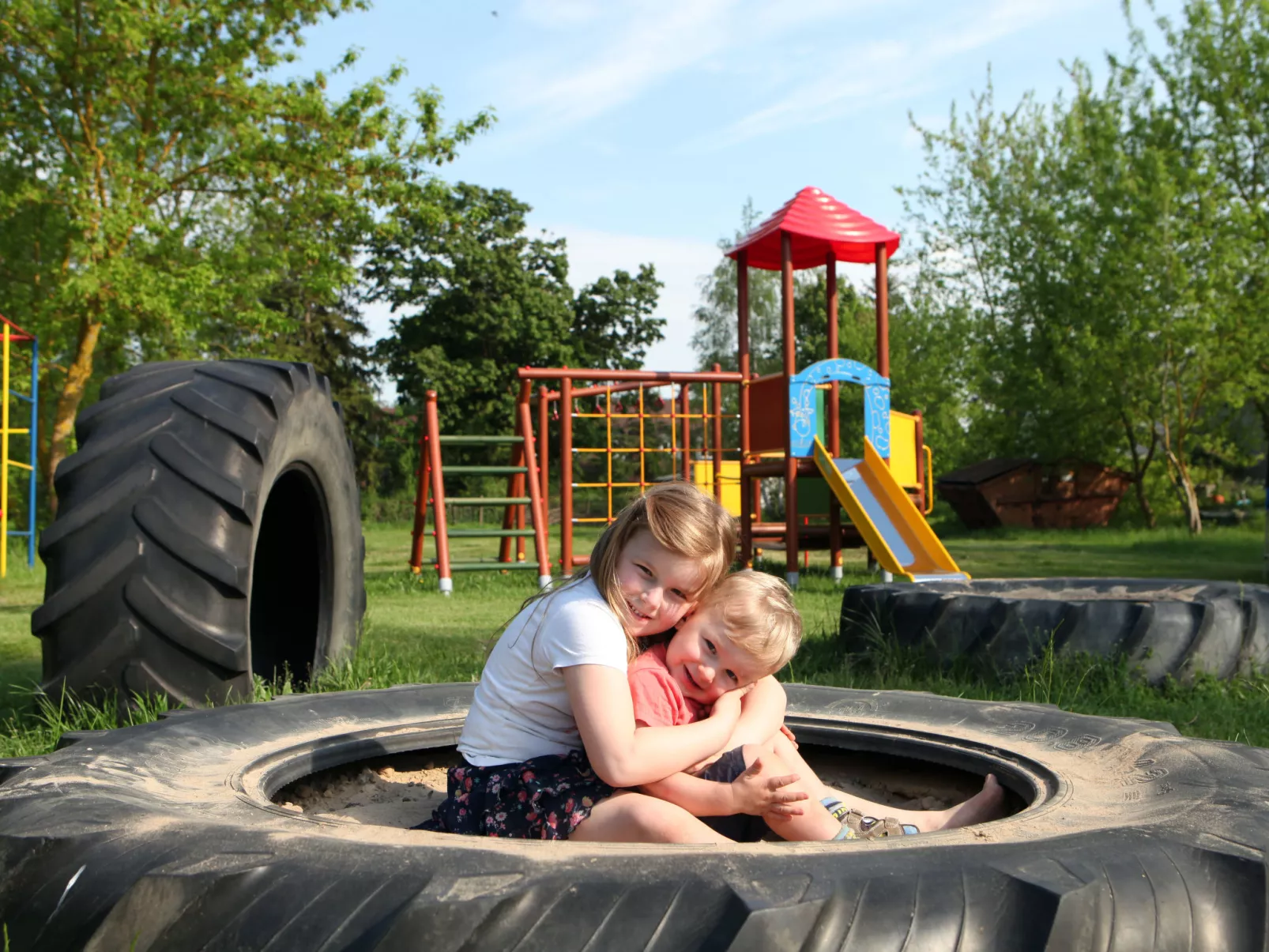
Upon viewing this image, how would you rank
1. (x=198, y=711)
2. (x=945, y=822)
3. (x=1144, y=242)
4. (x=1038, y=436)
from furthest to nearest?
1. (x=1038, y=436)
2. (x=1144, y=242)
3. (x=198, y=711)
4. (x=945, y=822)

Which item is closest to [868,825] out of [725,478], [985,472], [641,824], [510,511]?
[641,824]

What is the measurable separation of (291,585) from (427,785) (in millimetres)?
1598

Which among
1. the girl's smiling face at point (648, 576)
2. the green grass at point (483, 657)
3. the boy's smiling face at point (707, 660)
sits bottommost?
the green grass at point (483, 657)

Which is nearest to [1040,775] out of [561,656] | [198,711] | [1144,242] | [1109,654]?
[561,656]

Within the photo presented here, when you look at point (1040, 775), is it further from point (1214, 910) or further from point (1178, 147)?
point (1178, 147)

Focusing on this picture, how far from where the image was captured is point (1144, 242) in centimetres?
1628

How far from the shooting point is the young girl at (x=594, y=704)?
1.60 m

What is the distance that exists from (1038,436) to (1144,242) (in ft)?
11.9

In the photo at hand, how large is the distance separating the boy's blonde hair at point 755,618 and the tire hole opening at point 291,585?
1.95m

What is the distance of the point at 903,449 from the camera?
10742 millimetres

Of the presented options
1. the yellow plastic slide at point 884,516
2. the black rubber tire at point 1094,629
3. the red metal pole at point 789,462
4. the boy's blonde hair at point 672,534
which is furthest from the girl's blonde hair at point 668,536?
the red metal pole at point 789,462

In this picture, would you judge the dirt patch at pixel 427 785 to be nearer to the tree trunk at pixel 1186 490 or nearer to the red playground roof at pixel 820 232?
the red playground roof at pixel 820 232

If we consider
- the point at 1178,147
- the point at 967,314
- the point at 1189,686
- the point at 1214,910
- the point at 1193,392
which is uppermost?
the point at 1178,147

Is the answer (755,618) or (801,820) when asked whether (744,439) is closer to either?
(755,618)
